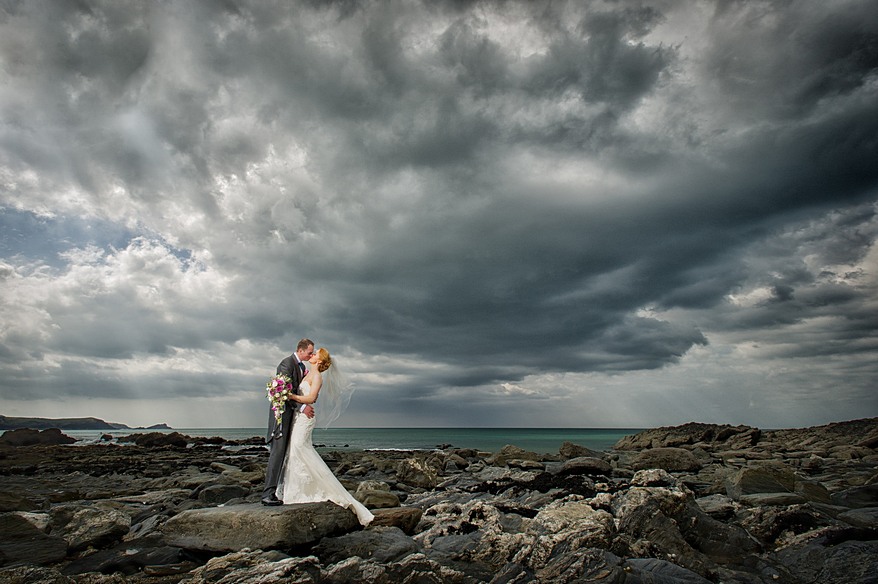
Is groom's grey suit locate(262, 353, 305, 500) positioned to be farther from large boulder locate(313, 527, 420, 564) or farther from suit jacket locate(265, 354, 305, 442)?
large boulder locate(313, 527, 420, 564)

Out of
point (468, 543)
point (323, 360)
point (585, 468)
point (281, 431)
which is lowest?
point (585, 468)

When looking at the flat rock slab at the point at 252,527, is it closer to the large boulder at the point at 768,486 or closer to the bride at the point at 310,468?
the bride at the point at 310,468

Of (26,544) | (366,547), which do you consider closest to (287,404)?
(366,547)

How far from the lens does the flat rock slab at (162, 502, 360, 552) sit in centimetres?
940

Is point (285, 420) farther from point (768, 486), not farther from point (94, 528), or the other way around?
point (768, 486)

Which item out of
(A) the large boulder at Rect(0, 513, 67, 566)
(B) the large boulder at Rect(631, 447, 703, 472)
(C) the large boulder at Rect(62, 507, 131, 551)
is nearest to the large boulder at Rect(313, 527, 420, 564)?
(C) the large boulder at Rect(62, 507, 131, 551)

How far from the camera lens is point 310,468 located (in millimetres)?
11234

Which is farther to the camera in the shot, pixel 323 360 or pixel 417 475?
pixel 417 475

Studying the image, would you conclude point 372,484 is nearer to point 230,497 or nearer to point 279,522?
point 230,497

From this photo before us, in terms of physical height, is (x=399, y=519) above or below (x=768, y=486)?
below

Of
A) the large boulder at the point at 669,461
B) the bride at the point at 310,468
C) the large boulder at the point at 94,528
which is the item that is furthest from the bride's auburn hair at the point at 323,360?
the large boulder at the point at 669,461

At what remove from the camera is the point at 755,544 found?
10.1 m

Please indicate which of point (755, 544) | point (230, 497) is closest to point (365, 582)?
point (755, 544)

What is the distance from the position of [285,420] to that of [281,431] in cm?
27
